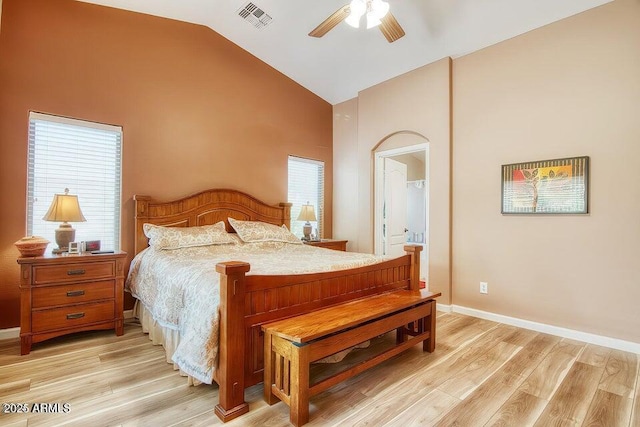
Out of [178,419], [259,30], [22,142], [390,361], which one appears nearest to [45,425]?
[178,419]

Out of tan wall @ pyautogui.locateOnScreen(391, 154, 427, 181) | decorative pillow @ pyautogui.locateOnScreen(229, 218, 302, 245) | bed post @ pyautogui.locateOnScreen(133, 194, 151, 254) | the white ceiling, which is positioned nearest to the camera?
the white ceiling

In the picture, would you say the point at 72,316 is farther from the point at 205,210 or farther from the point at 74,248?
the point at 205,210

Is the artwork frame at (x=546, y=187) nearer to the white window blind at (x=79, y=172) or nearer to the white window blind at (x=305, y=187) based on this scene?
the white window blind at (x=305, y=187)

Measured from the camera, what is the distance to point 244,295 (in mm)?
1788

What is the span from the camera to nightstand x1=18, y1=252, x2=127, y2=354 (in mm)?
2502

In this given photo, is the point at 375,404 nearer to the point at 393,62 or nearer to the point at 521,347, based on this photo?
the point at 521,347

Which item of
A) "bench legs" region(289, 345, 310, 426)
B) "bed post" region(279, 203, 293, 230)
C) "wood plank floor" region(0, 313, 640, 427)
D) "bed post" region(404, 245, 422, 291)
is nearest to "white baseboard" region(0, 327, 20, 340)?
"wood plank floor" region(0, 313, 640, 427)

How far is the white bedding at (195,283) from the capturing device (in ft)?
5.86

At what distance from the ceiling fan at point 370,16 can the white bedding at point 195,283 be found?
1.92m

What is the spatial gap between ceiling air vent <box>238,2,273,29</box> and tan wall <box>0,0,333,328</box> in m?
0.55

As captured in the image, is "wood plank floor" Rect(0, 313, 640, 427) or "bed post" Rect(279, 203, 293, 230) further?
"bed post" Rect(279, 203, 293, 230)

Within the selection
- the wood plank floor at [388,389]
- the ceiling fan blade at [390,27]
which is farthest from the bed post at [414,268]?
the ceiling fan blade at [390,27]

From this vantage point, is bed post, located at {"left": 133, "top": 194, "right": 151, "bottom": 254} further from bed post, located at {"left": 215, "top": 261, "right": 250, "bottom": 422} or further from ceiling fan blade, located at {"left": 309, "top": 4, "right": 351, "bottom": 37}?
ceiling fan blade, located at {"left": 309, "top": 4, "right": 351, "bottom": 37}

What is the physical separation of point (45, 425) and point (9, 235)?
1.96 m
